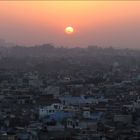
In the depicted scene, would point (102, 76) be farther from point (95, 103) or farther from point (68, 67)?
point (95, 103)

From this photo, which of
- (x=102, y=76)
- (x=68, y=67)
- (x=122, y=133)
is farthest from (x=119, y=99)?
(x=68, y=67)

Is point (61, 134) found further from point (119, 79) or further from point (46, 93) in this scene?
point (119, 79)

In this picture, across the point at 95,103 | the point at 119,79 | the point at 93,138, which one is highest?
the point at 119,79

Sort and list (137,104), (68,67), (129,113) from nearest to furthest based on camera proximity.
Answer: (129,113) → (137,104) → (68,67)

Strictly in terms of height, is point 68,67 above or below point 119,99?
above

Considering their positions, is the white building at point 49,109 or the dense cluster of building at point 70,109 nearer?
the dense cluster of building at point 70,109

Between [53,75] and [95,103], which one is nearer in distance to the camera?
[95,103]

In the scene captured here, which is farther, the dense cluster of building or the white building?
the white building

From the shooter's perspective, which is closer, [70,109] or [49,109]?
[49,109]

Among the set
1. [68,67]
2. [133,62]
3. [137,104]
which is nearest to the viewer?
[137,104]
